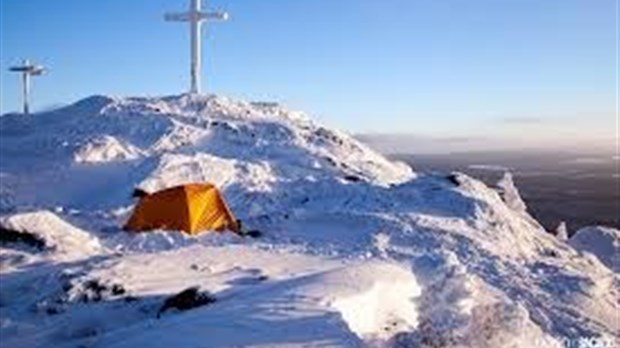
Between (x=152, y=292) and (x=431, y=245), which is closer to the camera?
(x=152, y=292)

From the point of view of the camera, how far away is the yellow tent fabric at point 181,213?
28781mm

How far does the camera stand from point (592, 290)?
83.9 ft

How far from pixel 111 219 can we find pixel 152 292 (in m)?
12.8

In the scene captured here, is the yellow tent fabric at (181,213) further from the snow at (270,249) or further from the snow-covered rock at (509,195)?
the snow-covered rock at (509,195)

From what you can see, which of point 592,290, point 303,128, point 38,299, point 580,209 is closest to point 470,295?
point 38,299

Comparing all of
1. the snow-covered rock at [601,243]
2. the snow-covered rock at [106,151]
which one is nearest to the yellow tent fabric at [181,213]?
the snow-covered rock at [106,151]

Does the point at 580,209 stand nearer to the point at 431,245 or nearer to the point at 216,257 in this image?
the point at 431,245

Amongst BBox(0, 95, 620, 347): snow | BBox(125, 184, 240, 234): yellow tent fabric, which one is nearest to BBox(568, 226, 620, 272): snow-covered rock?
BBox(0, 95, 620, 347): snow

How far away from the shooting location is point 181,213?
28938 millimetres

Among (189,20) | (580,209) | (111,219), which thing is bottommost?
(580,209)

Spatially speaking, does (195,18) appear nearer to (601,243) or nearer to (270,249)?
(601,243)

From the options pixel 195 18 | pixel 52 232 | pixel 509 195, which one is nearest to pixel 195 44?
pixel 195 18

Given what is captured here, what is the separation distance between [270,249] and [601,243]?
55.7 feet

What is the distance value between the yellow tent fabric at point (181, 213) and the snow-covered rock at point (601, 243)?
1392cm
